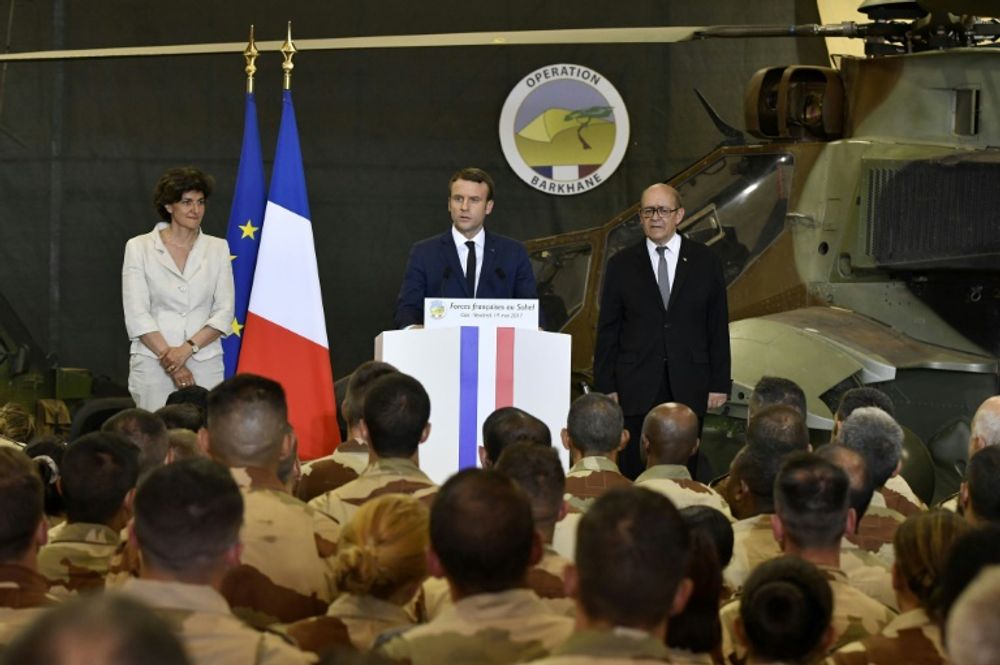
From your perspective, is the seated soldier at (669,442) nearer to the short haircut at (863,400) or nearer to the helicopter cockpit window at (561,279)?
the short haircut at (863,400)

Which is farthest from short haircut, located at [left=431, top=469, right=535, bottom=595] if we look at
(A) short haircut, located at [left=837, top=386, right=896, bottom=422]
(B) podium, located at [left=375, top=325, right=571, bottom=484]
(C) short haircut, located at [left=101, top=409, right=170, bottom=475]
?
(A) short haircut, located at [left=837, top=386, right=896, bottom=422]

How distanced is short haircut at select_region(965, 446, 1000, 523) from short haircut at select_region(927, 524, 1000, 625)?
139 cm

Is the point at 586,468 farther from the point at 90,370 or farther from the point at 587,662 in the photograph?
the point at 90,370

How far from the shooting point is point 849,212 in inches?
340

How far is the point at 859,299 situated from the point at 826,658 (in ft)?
18.2

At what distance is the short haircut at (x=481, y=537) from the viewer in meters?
3.04

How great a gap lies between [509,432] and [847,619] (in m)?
1.66

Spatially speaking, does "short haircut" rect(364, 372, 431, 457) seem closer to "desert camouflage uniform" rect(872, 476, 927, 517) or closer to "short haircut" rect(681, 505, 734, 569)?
"short haircut" rect(681, 505, 734, 569)

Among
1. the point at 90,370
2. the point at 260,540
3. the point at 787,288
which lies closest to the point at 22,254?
the point at 90,370

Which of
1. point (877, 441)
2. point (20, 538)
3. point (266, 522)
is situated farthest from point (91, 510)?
point (877, 441)

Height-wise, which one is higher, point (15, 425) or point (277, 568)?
point (15, 425)

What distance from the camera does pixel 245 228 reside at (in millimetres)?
8242

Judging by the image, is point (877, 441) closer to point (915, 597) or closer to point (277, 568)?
point (915, 597)

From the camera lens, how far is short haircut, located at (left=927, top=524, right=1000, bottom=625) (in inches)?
114
